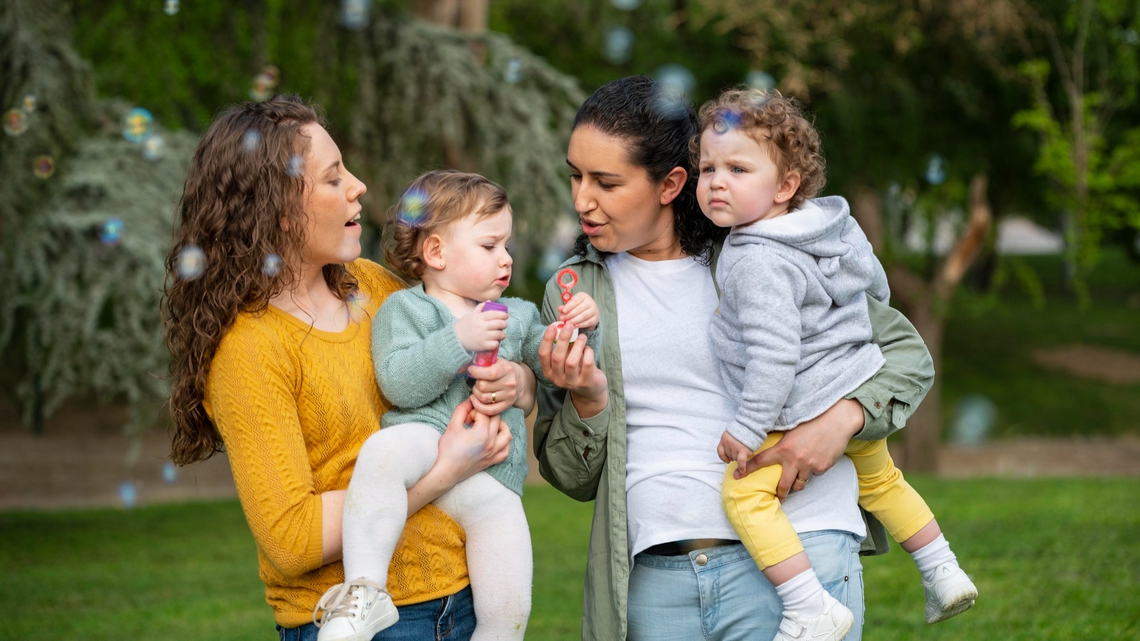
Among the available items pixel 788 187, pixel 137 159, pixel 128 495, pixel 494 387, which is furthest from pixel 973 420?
pixel 494 387

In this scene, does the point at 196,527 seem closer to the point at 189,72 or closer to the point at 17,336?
the point at 17,336

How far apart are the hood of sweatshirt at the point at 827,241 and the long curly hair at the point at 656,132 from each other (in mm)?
130

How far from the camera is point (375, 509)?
1.92 m

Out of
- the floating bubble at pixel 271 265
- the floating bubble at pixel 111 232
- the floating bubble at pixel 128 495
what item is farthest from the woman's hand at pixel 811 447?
the floating bubble at pixel 111 232

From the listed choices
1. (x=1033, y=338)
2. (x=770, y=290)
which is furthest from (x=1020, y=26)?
(x=1033, y=338)

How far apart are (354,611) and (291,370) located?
1.45 ft

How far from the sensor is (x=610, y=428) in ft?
Answer: 7.47

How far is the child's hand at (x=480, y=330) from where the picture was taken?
2.05 metres

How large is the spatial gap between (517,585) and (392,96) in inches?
280

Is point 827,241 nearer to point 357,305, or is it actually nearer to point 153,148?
point 357,305

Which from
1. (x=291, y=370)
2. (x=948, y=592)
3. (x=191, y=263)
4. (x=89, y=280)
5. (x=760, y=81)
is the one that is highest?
(x=760, y=81)

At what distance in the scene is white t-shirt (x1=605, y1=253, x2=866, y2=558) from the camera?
2234mm

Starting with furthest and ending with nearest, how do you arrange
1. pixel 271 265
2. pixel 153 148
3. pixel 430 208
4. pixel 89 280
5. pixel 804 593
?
pixel 153 148, pixel 89 280, pixel 430 208, pixel 804 593, pixel 271 265

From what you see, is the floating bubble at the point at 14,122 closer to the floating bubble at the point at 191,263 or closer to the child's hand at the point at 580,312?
the floating bubble at the point at 191,263
